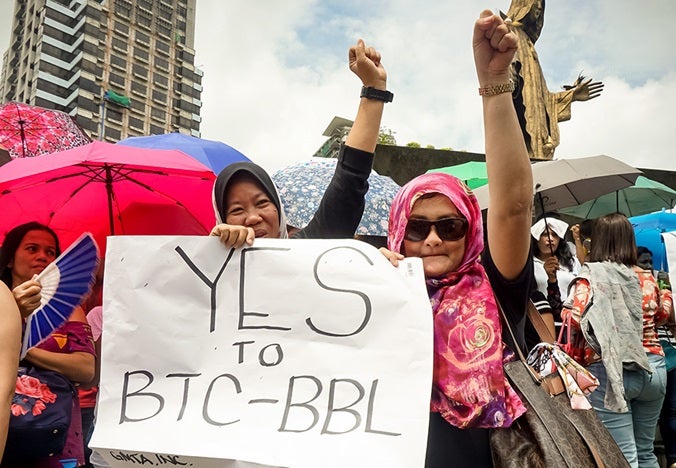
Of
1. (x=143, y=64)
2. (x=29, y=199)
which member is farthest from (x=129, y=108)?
(x=29, y=199)

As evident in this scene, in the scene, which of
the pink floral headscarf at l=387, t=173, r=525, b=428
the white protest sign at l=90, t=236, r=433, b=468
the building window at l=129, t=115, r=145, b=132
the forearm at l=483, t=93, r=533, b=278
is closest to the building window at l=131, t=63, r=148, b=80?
the building window at l=129, t=115, r=145, b=132

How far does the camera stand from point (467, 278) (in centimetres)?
159

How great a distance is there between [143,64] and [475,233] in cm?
9133

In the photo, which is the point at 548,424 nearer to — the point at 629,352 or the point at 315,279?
the point at 315,279

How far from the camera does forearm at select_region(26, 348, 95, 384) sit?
213 cm

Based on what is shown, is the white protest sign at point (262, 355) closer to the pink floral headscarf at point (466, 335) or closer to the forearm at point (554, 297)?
the pink floral headscarf at point (466, 335)

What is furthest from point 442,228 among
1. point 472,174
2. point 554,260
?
point 472,174

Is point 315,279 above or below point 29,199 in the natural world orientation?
below

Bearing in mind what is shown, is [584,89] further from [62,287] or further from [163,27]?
[163,27]

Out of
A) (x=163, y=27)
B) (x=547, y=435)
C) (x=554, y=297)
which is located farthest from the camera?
(x=163, y=27)

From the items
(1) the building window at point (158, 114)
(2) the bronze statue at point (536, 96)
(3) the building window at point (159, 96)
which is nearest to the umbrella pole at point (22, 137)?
(2) the bronze statue at point (536, 96)

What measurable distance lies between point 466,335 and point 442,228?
319 millimetres

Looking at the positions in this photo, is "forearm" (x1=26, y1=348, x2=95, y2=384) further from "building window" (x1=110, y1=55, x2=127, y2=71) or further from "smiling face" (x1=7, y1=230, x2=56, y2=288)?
"building window" (x1=110, y1=55, x2=127, y2=71)

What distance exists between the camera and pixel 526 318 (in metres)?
1.68
